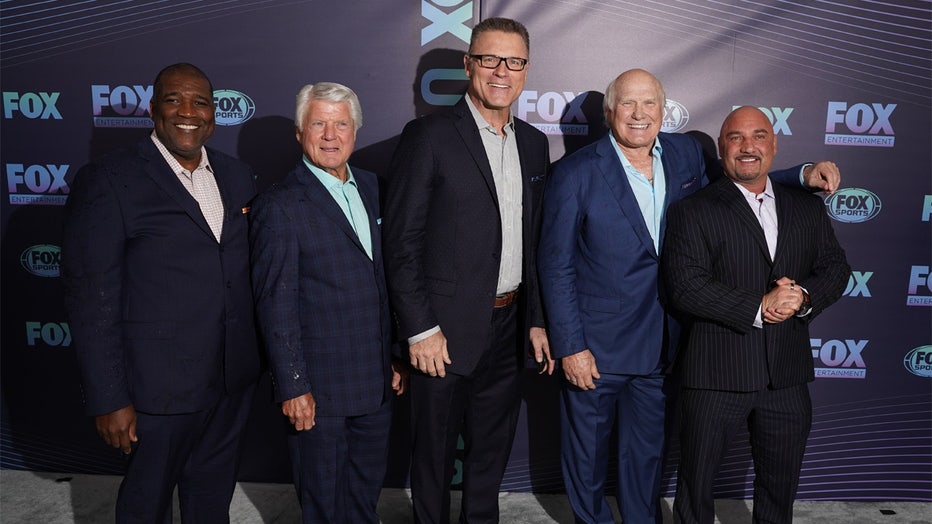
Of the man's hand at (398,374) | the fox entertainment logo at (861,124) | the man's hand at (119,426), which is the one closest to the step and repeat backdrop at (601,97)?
the fox entertainment logo at (861,124)

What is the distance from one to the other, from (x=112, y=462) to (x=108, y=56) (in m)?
1.92

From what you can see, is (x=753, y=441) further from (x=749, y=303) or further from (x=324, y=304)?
(x=324, y=304)

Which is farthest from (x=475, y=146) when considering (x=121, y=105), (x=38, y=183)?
(x=38, y=183)

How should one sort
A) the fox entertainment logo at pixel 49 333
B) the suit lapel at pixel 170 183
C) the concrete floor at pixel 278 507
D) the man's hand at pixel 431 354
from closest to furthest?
the suit lapel at pixel 170 183 < the man's hand at pixel 431 354 < the concrete floor at pixel 278 507 < the fox entertainment logo at pixel 49 333

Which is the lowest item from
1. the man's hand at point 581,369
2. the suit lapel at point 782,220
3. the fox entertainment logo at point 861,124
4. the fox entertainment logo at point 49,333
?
the fox entertainment logo at point 49,333

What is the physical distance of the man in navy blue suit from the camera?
209 cm

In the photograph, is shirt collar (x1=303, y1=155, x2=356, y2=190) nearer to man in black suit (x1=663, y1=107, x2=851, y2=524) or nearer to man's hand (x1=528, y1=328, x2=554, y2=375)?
man's hand (x1=528, y1=328, x2=554, y2=375)

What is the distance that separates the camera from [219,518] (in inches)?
94.0

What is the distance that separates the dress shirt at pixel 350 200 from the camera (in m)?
2.20

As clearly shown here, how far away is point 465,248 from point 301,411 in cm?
73

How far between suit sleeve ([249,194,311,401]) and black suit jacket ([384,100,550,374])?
0.33 meters

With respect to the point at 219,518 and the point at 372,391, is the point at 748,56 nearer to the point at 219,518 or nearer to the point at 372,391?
the point at 372,391

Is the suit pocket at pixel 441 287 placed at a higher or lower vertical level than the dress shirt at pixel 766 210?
lower

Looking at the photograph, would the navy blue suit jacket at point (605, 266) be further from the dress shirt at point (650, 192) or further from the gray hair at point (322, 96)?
the gray hair at point (322, 96)
